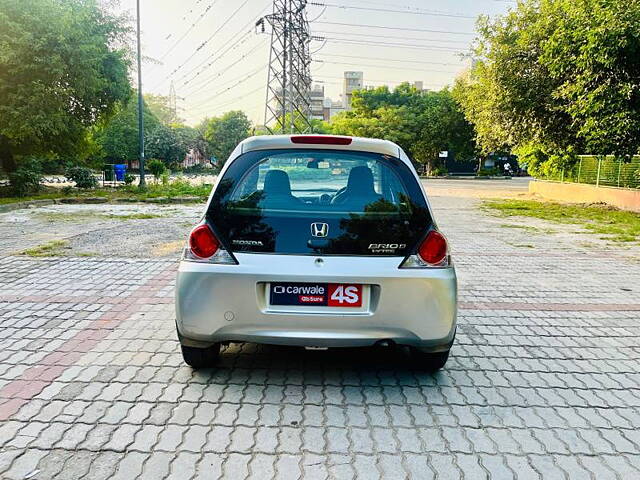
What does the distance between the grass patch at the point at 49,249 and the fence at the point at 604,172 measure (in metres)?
14.5

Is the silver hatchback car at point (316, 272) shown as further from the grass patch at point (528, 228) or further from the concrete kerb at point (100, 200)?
the concrete kerb at point (100, 200)

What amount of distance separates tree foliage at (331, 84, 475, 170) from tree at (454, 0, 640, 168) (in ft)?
97.1

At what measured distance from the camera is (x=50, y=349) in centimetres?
443

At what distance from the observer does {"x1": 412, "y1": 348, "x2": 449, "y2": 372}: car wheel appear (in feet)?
12.8

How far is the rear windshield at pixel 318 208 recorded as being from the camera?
11.5 feet

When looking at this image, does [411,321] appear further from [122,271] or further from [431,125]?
[431,125]

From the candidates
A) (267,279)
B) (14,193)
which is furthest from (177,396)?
(14,193)

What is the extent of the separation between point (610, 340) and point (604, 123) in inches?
424

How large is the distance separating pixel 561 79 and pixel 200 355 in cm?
1627

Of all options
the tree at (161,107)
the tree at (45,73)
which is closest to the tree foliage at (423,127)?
Result: the tree at (45,73)

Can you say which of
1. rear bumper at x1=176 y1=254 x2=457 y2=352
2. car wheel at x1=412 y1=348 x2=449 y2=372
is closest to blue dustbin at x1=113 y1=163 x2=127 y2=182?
rear bumper at x1=176 y1=254 x2=457 y2=352

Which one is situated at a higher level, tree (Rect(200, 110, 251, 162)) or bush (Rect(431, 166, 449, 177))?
tree (Rect(200, 110, 251, 162))

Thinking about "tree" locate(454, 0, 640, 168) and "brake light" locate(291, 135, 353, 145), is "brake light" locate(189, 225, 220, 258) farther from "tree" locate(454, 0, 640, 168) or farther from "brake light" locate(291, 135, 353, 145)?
"tree" locate(454, 0, 640, 168)

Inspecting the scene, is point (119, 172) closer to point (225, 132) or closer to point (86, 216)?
point (86, 216)
